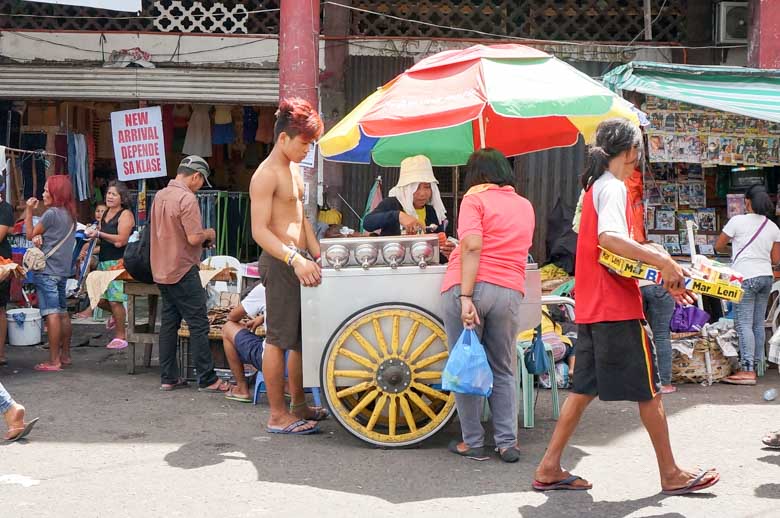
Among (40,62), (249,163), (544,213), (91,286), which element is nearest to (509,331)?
(91,286)

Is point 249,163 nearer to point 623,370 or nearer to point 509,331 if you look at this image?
point 509,331

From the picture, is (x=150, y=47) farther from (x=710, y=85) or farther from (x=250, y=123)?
(x=710, y=85)

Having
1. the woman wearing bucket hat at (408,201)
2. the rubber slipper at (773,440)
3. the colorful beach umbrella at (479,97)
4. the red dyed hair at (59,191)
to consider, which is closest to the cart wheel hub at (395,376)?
the colorful beach umbrella at (479,97)

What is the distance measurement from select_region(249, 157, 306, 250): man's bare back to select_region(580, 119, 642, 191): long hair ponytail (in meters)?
2.06

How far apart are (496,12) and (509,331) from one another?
22.9ft

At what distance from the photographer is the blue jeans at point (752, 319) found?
8.35 metres

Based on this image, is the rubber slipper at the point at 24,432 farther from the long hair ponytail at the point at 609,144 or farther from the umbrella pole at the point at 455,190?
the umbrella pole at the point at 455,190

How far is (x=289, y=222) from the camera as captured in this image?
20.2 ft

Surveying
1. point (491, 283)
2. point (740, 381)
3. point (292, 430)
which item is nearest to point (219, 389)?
point (292, 430)

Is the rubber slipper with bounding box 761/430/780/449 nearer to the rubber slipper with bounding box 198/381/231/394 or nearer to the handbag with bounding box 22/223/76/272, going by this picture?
the rubber slipper with bounding box 198/381/231/394

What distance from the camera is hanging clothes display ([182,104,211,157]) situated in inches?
515

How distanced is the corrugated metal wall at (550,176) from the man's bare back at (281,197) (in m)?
5.56

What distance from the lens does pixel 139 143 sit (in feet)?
37.4

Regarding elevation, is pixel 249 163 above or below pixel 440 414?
above
